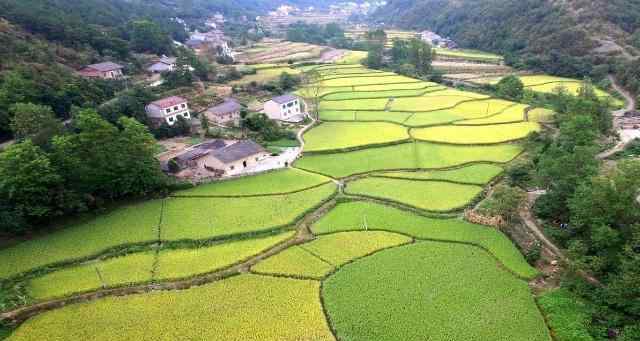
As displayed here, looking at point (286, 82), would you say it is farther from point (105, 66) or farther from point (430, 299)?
point (430, 299)

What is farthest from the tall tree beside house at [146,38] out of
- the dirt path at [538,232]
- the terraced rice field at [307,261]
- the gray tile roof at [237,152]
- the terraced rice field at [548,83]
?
the dirt path at [538,232]

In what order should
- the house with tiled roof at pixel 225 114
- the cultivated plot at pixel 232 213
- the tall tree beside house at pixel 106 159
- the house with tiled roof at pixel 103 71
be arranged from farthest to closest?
1. the house with tiled roof at pixel 103 71
2. the house with tiled roof at pixel 225 114
3. the tall tree beside house at pixel 106 159
4. the cultivated plot at pixel 232 213

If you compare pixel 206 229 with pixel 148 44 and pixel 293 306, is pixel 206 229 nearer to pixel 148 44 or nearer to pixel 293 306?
pixel 293 306

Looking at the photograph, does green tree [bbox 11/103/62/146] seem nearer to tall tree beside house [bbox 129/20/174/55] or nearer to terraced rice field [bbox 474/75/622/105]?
tall tree beside house [bbox 129/20/174/55]

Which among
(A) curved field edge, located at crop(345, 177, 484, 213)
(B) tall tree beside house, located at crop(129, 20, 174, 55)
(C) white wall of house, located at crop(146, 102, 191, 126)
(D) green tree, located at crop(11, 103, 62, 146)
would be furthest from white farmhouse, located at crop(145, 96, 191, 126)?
(B) tall tree beside house, located at crop(129, 20, 174, 55)

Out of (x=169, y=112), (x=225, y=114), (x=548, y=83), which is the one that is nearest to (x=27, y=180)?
(x=169, y=112)

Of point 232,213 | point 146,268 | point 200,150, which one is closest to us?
point 146,268

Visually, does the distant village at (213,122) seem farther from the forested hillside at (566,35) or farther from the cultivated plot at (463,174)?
the forested hillside at (566,35)
